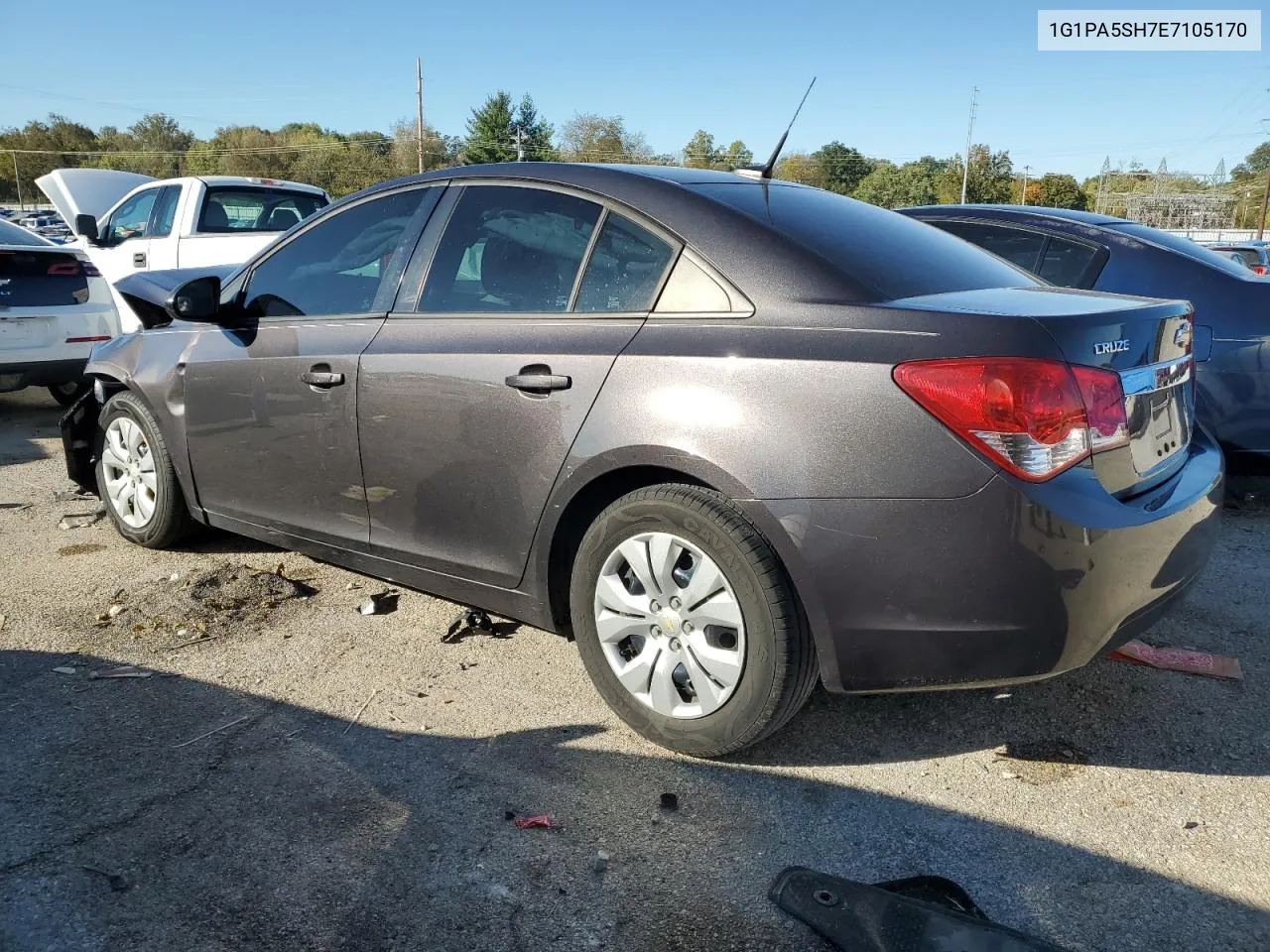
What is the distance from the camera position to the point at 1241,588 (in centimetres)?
429

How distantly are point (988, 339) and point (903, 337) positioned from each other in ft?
0.65

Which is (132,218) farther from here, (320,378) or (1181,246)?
(1181,246)

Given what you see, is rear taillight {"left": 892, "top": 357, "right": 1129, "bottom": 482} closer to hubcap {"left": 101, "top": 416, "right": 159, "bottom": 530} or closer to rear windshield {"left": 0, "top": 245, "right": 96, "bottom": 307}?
hubcap {"left": 101, "top": 416, "right": 159, "bottom": 530}

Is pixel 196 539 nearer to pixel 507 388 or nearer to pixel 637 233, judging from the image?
pixel 507 388

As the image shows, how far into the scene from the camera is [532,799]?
266 cm

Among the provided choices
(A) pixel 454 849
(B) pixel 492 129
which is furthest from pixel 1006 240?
(B) pixel 492 129

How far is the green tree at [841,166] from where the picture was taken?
97625mm

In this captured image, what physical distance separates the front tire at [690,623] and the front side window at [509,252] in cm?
81

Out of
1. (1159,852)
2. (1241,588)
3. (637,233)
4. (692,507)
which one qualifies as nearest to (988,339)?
(692,507)

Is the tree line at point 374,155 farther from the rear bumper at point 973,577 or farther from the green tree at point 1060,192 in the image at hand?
the rear bumper at point 973,577

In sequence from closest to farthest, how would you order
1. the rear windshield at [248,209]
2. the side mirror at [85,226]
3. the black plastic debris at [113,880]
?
the black plastic debris at [113,880]
the rear windshield at [248,209]
the side mirror at [85,226]

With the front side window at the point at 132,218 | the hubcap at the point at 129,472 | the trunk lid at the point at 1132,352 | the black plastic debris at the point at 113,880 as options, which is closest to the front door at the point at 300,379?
the hubcap at the point at 129,472

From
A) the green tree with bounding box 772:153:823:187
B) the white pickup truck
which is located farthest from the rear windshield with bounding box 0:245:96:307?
the green tree with bounding box 772:153:823:187

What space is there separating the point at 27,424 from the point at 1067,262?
798 cm
